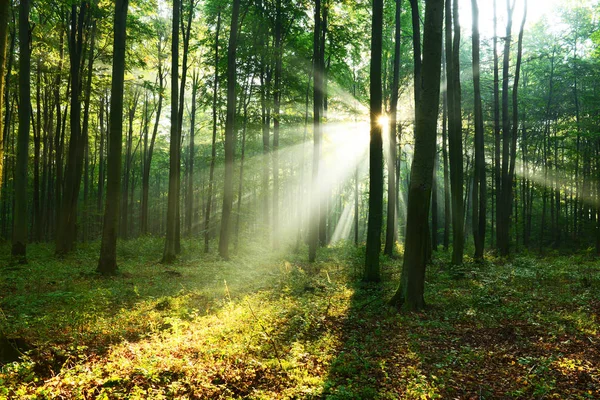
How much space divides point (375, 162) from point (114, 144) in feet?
29.2

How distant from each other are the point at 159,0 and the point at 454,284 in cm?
2301

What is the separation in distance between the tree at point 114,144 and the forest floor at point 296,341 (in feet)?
2.97

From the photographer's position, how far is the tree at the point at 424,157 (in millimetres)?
8539

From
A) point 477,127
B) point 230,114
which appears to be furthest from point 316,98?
point 477,127

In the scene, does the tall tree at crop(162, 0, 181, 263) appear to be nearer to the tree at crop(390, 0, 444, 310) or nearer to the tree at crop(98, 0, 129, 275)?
the tree at crop(98, 0, 129, 275)

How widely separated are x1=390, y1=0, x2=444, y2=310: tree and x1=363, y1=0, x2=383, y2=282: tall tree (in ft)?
10.2

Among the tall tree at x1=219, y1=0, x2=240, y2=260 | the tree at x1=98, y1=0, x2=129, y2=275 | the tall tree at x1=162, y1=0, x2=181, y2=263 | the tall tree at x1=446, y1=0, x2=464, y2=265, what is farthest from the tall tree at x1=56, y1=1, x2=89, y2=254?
the tall tree at x1=446, y1=0, x2=464, y2=265

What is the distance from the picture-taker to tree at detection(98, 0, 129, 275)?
12.0m

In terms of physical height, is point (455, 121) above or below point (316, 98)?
below

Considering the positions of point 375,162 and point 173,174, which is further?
point 173,174

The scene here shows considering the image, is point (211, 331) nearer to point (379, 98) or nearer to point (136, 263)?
point (379, 98)

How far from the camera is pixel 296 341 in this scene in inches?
249

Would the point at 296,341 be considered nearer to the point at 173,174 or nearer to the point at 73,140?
the point at 173,174

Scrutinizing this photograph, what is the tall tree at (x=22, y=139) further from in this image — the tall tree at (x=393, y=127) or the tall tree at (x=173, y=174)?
the tall tree at (x=393, y=127)
